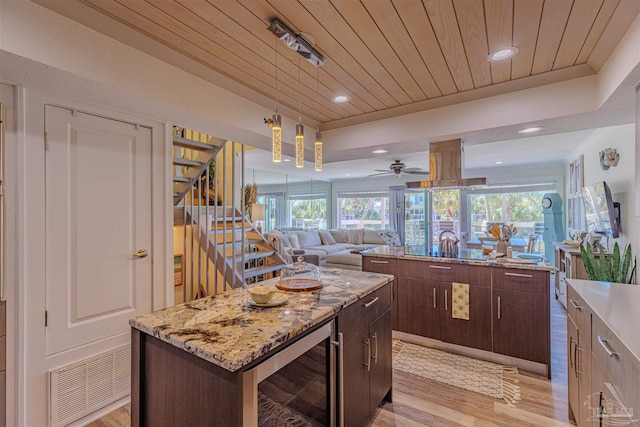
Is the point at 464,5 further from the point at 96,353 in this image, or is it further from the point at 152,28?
the point at 96,353

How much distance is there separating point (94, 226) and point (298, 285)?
157cm

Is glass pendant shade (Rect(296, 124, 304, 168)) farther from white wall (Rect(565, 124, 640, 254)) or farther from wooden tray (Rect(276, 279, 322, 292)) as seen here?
white wall (Rect(565, 124, 640, 254))

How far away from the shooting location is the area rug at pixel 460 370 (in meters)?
2.32

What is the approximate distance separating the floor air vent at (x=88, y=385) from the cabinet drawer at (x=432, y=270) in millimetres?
2615

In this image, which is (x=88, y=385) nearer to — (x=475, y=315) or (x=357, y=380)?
(x=357, y=380)

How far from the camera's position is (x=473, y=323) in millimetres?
2820

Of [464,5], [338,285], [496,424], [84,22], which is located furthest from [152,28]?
[496,424]

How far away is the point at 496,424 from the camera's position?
76.2 inches

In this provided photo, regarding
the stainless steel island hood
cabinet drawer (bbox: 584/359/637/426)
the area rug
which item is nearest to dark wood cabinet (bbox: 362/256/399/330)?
the area rug

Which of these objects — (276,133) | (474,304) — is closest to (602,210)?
(474,304)

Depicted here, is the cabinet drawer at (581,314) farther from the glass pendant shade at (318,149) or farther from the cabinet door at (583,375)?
the glass pendant shade at (318,149)

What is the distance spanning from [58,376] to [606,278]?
420 centimetres

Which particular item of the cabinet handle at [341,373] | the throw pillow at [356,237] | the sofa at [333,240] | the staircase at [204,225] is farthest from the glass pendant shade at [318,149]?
the throw pillow at [356,237]

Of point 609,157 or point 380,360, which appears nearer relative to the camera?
point 380,360
